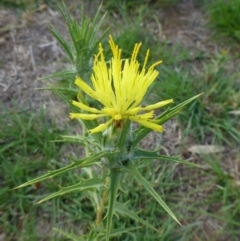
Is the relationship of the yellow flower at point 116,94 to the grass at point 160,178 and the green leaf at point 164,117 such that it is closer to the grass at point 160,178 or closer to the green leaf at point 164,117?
the green leaf at point 164,117

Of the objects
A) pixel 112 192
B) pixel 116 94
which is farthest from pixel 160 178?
pixel 116 94

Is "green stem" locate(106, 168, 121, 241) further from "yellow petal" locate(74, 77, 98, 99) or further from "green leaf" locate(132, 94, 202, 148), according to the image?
"yellow petal" locate(74, 77, 98, 99)

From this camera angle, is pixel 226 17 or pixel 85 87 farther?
pixel 226 17

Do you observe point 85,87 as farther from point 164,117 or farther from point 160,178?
point 160,178

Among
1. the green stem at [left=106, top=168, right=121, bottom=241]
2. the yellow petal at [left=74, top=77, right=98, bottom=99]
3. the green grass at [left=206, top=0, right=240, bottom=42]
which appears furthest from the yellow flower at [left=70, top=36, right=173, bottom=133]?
the green grass at [left=206, top=0, right=240, bottom=42]

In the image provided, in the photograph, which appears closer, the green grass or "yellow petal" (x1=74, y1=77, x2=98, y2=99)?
"yellow petal" (x1=74, y1=77, x2=98, y2=99)

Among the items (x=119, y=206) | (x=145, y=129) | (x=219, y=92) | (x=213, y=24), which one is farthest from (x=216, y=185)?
(x=145, y=129)
